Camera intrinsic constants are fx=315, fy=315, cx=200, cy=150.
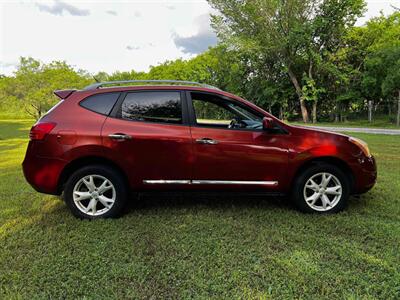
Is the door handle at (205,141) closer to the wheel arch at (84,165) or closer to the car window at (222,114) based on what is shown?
the car window at (222,114)

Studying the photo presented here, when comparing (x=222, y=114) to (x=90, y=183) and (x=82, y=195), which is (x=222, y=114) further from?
(x=82, y=195)

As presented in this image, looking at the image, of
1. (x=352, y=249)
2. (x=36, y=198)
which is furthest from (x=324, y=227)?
(x=36, y=198)

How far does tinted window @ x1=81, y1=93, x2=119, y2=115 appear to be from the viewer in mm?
4039

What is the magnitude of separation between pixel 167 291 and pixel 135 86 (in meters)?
2.65

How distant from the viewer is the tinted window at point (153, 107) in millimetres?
4059

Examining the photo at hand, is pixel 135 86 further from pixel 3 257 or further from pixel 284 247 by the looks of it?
pixel 284 247

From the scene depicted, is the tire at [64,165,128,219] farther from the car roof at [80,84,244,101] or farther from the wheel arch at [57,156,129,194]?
the car roof at [80,84,244,101]

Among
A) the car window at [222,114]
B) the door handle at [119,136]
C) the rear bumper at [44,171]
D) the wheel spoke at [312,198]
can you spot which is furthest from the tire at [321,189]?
the rear bumper at [44,171]

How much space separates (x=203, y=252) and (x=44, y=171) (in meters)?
2.25

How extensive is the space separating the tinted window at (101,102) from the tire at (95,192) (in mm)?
729

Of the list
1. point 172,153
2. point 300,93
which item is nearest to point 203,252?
point 172,153

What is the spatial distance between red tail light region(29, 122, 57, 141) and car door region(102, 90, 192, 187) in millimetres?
657

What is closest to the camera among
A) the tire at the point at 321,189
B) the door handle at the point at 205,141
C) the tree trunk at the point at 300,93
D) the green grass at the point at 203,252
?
the green grass at the point at 203,252

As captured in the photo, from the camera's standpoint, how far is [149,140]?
3945 mm
